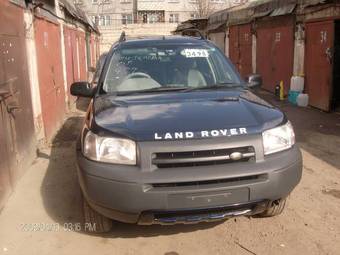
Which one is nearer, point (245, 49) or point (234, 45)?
point (245, 49)

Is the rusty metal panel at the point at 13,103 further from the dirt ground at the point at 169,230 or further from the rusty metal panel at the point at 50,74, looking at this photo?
the rusty metal panel at the point at 50,74

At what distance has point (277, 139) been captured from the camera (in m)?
3.68

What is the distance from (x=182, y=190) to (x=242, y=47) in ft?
53.2

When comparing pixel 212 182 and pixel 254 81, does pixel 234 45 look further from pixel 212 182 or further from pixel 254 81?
pixel 212 182

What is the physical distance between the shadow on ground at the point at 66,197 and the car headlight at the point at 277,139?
1051 millimetres

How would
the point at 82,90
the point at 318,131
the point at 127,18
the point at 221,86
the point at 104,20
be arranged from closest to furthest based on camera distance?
the point at 221,86
the point at 82,90
the point at 318,131
the point at 104,20
the point at 127,18

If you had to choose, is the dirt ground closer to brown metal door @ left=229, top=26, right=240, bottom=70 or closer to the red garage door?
the red garage door

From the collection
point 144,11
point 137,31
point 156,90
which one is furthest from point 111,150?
point 144,11

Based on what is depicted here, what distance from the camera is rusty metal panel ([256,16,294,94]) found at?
13469 millimetres

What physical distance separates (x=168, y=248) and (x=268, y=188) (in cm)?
102

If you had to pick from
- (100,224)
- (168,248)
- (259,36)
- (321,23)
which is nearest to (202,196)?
(168,248)

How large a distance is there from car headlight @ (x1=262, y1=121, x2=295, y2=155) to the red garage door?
13708 mm

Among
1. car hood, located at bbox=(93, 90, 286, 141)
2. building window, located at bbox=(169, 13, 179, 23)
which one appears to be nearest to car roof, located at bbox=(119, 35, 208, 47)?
car hood, located at bbox=(93, 90, 286, 141)

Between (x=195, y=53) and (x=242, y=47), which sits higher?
(x=195, y=53)
